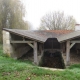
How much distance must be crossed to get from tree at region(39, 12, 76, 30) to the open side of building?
779 inches

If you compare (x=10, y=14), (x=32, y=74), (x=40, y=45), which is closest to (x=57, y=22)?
(x=10, y=14)

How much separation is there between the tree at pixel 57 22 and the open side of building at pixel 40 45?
64.9ft

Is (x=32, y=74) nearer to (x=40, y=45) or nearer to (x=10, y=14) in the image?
(x=40, y=45)

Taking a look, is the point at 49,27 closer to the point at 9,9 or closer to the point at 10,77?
the point at 9,9

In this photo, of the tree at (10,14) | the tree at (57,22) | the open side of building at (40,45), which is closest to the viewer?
the open side of building at (40,45)

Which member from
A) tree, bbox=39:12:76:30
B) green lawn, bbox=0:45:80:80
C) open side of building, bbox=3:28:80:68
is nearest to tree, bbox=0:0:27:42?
open side of building, bbox=3:28:80:68

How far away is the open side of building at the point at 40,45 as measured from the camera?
41.3 feet

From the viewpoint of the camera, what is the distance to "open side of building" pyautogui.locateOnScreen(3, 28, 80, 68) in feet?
41.3

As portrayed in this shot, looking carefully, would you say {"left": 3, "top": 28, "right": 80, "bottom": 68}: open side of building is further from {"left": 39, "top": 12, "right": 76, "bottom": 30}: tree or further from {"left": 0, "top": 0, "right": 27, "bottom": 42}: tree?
{"left": 39, "top": 12, "right": 76, "bottom": 30}: tree

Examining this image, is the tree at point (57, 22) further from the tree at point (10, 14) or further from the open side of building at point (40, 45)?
the open side of building at point (40, 45)

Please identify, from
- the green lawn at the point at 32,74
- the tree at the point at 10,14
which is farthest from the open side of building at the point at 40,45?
the tree at the point at 10,14

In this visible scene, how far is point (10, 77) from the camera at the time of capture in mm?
6676

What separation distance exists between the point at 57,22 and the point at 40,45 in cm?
2280

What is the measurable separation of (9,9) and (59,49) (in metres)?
10.9
